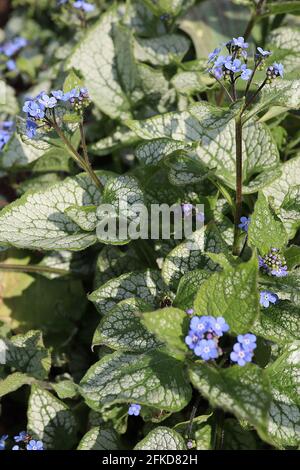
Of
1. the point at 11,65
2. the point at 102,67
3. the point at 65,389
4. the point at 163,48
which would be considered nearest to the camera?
the point at 65,389

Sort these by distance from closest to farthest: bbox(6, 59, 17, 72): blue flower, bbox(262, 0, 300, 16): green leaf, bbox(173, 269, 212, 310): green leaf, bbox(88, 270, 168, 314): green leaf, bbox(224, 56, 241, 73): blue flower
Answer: bbox(224, 56, 241, 73): blue flower → bbox(173, 269, 212, 310): green leaf → bbox(88, 270, 168, 314): green leaf → bbox(262, 0, 300, 16): green leaf → bbox(6, 59, 17, 72): blue flower

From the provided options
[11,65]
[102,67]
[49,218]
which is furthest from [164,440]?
[11,65]

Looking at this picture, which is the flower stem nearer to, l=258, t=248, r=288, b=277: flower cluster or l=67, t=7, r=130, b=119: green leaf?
l=258, t=248, r=288, b=277: flower cluster

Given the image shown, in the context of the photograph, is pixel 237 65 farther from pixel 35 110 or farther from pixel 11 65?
pixel 11 65

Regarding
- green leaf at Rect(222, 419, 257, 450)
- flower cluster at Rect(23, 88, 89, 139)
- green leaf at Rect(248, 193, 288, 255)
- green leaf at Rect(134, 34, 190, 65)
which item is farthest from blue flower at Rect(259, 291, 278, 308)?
green leaf at Rect(134, 34, 190, 65)

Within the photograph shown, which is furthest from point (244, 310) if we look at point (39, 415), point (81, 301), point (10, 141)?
point (10, 141)
